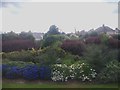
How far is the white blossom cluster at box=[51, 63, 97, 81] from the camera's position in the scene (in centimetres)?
1025

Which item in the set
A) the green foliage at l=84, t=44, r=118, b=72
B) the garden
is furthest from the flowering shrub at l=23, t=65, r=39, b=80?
the green foliage at l=84, t=44, r=118, b=72

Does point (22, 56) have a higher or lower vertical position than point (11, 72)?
higher

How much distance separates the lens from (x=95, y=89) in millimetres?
9094

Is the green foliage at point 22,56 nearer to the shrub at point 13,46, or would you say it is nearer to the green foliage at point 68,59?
the green foliage at point 68,59

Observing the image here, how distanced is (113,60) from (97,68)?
79 cm

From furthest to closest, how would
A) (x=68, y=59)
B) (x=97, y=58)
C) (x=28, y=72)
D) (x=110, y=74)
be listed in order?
1. (x=68, y=59)
2. (x=97, y=58)
3. (x=28, y=72)
4. (x=110, y=74)

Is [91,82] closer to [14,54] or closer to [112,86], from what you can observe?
[112,86]

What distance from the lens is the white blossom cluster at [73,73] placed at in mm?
10250

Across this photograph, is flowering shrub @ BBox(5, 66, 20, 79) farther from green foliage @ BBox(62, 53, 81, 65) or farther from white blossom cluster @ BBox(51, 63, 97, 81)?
green foliage @ BBox(62, 53, 81, 65)

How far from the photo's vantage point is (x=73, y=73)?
1039 cm

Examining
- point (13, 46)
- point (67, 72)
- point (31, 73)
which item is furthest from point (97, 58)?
point (13, 46)

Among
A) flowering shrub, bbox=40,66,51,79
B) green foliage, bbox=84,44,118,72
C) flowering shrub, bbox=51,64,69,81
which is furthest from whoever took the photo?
green foliage, bbox=84,44,118,72

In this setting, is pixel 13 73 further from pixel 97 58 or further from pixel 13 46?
pixel 13 46

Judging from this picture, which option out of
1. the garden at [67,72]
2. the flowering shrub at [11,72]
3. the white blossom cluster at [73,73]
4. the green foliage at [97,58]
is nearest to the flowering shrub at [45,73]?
the garden at [67,72]
